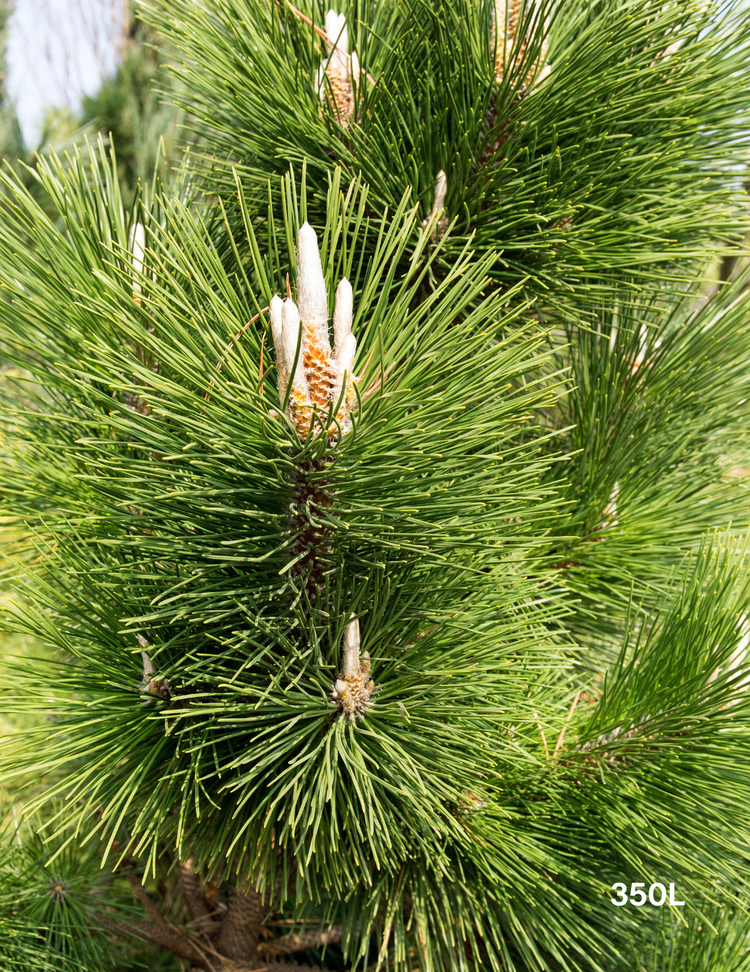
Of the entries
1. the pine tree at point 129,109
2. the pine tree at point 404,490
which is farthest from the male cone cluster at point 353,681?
the pine tree at point 129,109

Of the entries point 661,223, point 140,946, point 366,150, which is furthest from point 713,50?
point 140,946

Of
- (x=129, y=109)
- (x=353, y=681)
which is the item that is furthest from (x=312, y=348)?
(x=129, y=109)

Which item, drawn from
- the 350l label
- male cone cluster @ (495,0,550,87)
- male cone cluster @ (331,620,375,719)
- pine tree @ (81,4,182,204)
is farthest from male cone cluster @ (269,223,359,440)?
pine tree @ (81,4,182,204)

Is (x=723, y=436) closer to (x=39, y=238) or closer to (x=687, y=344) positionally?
(x=687, y=344)

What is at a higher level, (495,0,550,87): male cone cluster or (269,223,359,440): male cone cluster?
(495,0,550,87): male cone cluster

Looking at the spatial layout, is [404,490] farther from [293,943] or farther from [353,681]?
[293,943]

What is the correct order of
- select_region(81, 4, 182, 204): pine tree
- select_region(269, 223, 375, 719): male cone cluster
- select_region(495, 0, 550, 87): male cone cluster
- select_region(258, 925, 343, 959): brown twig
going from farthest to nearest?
select_region(81, 4, 182, 204): pine tree < select_region(258, 925, 343, 959): brown twig < select_region(495, 0, 550, 87): male cone cluster < select_region(269, 223, 375, 719): male cone cluster

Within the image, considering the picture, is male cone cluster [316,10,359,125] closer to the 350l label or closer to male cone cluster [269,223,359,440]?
male cone cluster [269,223,359,440]
